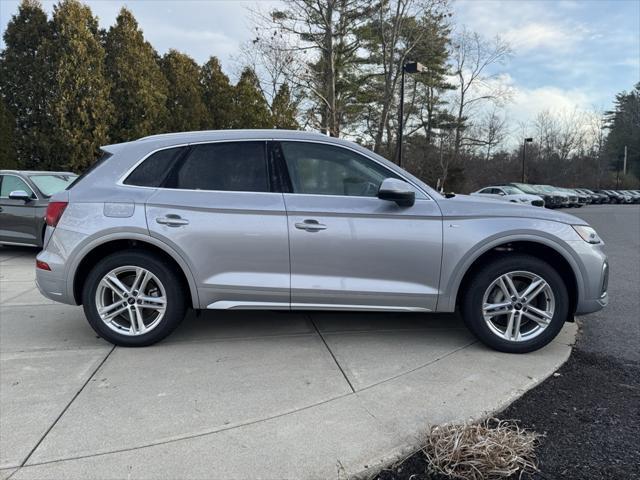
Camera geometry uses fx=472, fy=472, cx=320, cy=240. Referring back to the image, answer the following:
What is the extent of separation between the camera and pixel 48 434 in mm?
2648

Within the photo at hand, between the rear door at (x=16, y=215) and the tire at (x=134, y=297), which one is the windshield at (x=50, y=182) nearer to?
the rear door at (x=16, y=215)

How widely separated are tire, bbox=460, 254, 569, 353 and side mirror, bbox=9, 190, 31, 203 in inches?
304

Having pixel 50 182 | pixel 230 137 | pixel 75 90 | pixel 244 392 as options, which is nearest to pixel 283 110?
pixel 75 90

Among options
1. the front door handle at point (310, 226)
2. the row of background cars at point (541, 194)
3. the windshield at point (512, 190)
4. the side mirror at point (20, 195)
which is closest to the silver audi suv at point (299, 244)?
the front door handle at point (310, 226)

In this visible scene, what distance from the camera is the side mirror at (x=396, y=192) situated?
3.55 m

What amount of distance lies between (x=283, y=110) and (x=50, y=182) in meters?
12.6

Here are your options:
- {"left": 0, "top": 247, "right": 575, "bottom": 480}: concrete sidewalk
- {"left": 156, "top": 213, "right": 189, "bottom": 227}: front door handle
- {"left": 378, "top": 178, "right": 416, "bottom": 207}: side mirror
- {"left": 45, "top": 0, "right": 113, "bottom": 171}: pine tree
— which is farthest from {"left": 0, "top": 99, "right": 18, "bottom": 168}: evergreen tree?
{"left": 378, "top": 178, "right": 416, "bottom": 207}: side mirror

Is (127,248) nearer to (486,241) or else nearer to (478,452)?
(486,241)

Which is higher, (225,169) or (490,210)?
(225,169)

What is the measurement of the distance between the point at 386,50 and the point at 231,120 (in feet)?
26.1

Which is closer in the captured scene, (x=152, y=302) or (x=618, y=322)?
(x=152, y=302)

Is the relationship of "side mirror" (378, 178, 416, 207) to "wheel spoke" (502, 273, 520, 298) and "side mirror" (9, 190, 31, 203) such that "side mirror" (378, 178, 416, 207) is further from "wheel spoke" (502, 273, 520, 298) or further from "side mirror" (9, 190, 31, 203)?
"side mirror" (9, 190, 31, 203)

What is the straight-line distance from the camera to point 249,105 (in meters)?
20.1

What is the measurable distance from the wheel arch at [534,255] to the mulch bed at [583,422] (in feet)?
1.89
